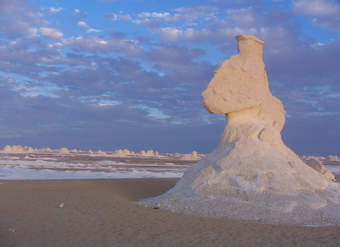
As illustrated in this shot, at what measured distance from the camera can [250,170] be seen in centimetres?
1160

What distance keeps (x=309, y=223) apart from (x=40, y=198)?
32.2 ft

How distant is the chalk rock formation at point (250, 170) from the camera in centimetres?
1065

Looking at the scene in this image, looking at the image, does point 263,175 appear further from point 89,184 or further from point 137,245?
point 89,184

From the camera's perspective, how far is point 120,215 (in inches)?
436

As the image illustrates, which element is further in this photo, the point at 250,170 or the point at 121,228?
the point at 250,170

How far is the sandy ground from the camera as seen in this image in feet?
26.8

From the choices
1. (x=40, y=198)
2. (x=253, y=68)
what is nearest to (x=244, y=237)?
(x=253, y=68)

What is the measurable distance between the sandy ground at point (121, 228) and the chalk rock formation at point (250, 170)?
2.65 ft

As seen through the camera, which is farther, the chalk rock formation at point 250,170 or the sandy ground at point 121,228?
the chalk rock formation at point 250,170

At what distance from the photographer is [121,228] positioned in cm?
941

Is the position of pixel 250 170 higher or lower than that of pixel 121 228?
higher

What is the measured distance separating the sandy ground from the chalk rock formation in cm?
81

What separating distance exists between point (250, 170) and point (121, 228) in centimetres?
453

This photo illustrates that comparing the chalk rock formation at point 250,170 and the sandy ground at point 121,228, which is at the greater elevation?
the chalk rock formation at point 250,170
